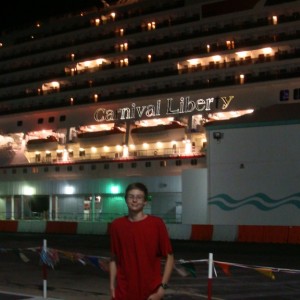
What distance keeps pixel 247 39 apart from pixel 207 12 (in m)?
5.39

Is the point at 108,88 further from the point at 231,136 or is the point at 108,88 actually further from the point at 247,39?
the point at 231,136

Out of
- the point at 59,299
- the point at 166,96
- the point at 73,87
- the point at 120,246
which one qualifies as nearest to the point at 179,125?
the point at 166,96

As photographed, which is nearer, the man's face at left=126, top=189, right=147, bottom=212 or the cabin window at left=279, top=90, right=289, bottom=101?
the man's face at left=126, top=189, right=147, bottom=212

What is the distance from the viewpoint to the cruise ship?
169 feet

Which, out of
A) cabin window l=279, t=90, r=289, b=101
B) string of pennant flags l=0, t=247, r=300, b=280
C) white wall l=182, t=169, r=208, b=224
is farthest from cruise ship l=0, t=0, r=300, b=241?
string of pennant flags l=0, t=247, r=300, b=280

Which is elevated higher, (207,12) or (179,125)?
(207,12)

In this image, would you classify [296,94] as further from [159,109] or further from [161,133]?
[159,109]

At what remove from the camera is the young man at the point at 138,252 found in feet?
17.0

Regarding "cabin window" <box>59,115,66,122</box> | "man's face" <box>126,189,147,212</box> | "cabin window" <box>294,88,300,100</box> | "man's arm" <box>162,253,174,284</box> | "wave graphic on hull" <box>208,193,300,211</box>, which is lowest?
"wave graphic on hull" <box>208,193,300,211</box>

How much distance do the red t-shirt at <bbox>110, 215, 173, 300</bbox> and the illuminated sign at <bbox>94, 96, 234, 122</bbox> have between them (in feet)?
158

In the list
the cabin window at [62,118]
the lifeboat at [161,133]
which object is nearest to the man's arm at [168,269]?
the lifeboat at [161,133]

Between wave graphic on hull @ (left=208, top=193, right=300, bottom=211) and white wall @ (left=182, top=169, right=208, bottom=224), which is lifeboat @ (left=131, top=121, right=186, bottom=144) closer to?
white wall @ (left=182, top=169, right=208, bottom=224)

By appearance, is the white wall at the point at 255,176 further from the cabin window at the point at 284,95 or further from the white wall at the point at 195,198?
the cabin window at the point at 284,95

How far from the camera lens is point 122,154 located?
57.7 m
